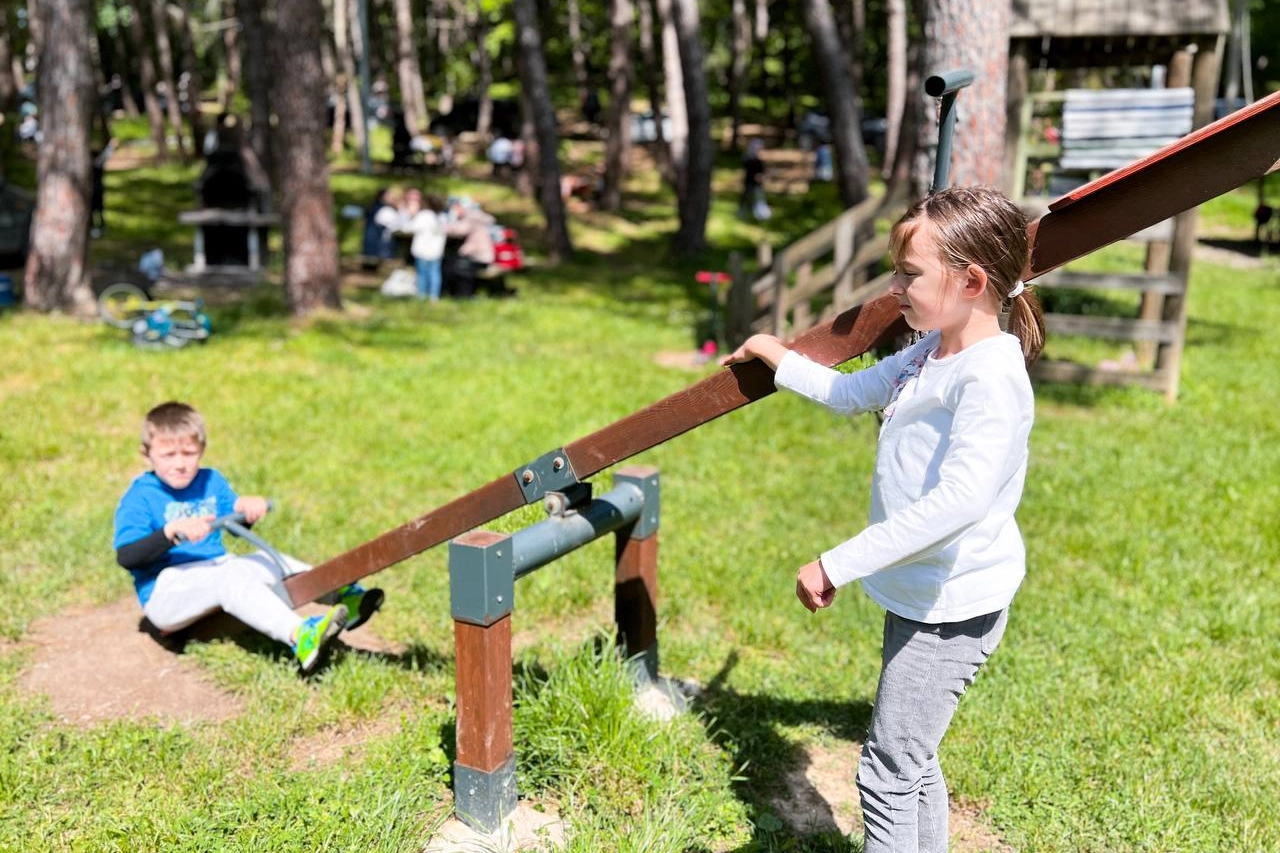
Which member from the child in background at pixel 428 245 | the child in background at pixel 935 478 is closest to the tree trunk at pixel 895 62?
the child in background at pixel 428 245

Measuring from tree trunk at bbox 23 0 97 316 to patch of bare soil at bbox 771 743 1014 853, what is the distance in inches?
379

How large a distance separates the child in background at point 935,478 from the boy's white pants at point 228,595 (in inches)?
84.3

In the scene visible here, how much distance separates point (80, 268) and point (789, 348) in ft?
33.1

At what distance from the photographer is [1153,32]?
26.1 feet

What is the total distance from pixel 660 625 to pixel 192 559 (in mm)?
1891

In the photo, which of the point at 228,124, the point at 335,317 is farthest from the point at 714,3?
the point at 335,317

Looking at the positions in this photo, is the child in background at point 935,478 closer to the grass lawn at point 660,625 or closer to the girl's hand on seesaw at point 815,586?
the girl's hand on seesaw at point 815,586

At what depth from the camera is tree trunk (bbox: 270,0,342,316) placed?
10195 mm

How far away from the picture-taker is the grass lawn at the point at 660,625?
10.0 ft

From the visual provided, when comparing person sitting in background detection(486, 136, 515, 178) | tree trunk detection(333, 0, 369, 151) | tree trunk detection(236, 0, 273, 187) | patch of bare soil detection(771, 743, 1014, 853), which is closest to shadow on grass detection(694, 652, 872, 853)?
patch of bare soil detection(771, 743, 1014, 853)

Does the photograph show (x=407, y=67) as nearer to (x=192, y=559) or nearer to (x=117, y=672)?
(x=192, y=559)

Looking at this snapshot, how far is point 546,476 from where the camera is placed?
2.89 metres

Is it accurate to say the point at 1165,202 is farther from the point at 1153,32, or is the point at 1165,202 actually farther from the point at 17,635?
the point at 1153,32

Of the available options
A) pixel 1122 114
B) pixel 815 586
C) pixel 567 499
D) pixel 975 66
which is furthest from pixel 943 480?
pixel 1122 114
